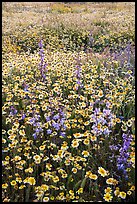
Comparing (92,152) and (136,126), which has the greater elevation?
(136,126)

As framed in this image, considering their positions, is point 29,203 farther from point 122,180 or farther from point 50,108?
point 50,108

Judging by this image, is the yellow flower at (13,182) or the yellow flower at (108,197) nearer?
the yellow flower at (108,197)

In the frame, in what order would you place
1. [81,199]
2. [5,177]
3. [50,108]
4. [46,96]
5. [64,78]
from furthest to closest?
[64,78], [46,96], [50,108], [5,177], [81,199]

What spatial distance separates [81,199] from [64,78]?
2544 mm

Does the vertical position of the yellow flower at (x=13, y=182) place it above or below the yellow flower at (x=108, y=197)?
above

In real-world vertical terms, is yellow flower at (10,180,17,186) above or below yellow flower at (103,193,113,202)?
above

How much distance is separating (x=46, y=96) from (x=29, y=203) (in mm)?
1706

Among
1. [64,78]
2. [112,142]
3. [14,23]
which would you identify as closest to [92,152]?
[112,142]

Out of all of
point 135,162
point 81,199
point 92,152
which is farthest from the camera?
point 92,152

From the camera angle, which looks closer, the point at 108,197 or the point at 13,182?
the point at 108,197

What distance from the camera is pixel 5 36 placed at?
10.2m

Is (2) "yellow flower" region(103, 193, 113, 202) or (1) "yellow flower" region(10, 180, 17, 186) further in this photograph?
(1) "yellow flower" region(10, 180, 17, 186)

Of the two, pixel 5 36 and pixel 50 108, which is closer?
pixel 50 108

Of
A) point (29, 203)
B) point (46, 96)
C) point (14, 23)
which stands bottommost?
point (29, 203)
